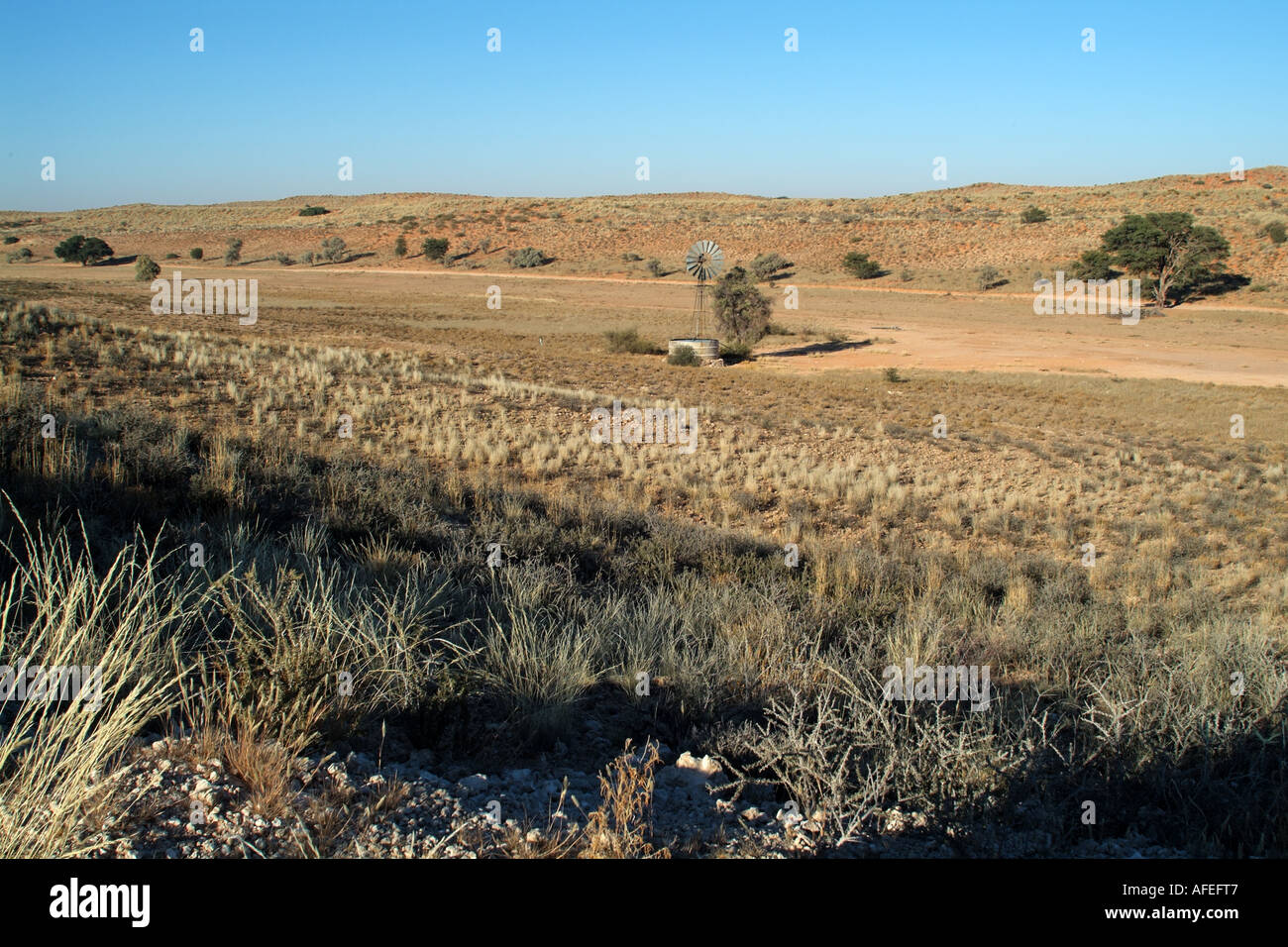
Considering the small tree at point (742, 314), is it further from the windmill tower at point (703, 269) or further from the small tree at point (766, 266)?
the small tree at point (766, 266)

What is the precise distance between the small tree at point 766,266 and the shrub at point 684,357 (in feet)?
102

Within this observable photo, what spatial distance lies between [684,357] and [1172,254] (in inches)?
1251

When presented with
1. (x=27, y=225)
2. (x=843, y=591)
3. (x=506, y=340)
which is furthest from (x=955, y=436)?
(x=27, y=225)

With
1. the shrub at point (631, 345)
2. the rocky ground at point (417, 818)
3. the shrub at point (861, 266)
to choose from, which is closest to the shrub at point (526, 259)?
the shrub at point (861, 266)

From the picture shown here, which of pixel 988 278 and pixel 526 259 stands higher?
pixel 526 259

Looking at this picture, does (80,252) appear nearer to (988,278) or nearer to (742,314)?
(742,314)

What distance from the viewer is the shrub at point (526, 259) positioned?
204 feet

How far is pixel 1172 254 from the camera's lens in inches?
1698

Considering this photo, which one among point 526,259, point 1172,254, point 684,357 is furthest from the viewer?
point 526,259

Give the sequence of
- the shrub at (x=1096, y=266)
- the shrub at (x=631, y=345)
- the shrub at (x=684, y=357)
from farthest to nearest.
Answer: the shrub at (x=1096, y=266), the shrub at (x=631, y=345), the shrub at (x=684, y=357)

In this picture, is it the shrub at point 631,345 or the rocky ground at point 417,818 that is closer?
the rocky ground at point 417,818

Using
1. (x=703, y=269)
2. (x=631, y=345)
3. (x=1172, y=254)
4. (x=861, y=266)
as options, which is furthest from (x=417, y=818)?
(x=861, y=266)

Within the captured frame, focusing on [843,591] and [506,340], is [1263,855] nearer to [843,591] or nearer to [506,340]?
[843,591]
